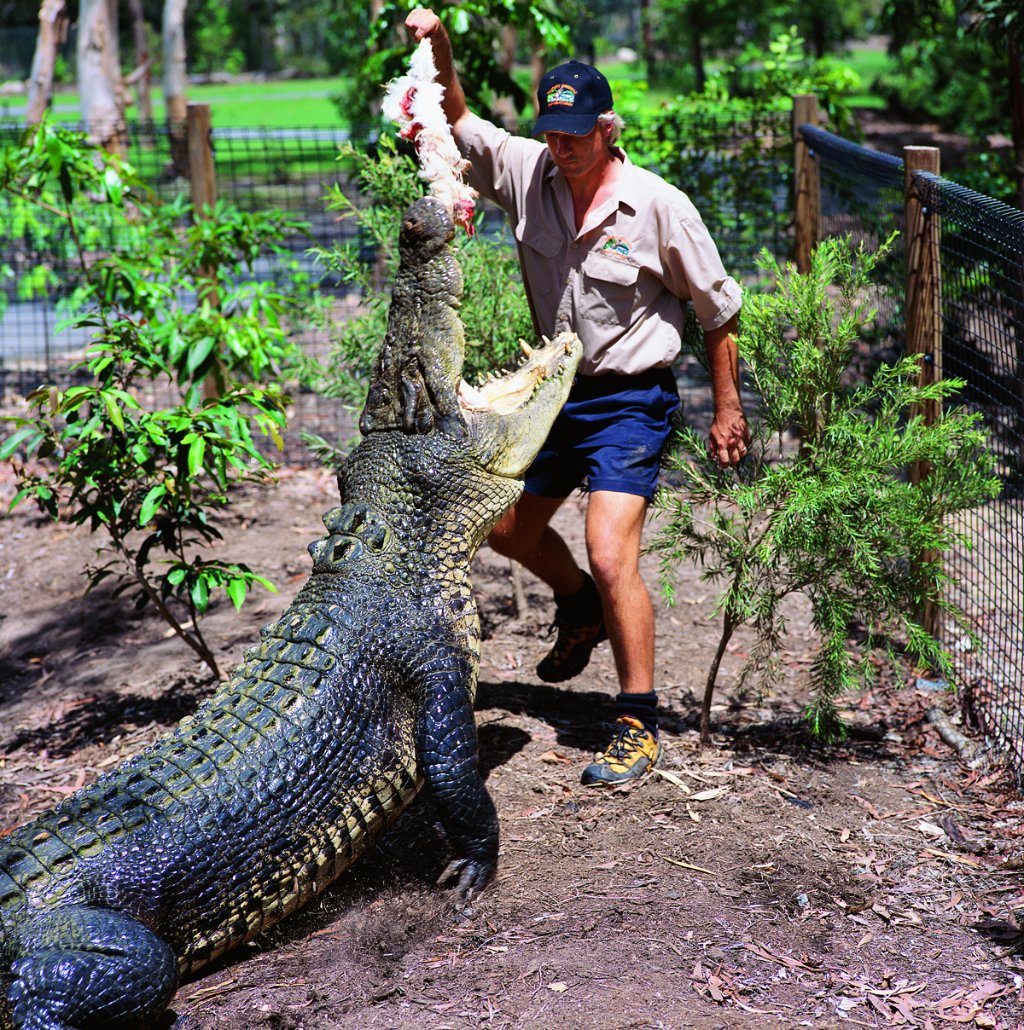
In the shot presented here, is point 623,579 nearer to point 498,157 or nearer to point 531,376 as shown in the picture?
point 531,376

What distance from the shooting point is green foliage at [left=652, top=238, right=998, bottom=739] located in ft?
12.1

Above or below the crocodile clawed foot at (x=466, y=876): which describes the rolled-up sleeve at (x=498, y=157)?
above

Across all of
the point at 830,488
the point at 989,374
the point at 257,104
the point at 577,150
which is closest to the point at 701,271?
the point at 577,150

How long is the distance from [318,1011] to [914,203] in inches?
139

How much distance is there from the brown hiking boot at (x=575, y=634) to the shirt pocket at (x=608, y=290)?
1.06 m

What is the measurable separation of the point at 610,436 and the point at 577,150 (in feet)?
3.10

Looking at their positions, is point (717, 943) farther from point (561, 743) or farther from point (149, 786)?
point (149, 786)

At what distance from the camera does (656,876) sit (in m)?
3.34

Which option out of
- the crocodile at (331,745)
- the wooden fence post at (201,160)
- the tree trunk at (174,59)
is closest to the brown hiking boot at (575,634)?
the crocodile at (331,745)

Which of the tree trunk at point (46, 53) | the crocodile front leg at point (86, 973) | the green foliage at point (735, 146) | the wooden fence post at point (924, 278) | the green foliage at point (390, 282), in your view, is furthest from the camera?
the tree trunk at point (46, 53)

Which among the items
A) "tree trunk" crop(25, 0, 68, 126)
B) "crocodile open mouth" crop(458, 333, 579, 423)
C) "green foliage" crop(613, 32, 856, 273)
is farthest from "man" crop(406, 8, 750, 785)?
"tree trunk" crop(25, 0, 68, 126)

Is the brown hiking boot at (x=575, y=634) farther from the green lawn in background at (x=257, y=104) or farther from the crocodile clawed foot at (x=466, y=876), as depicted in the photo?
the green lawn in background at (x=257, y=104)

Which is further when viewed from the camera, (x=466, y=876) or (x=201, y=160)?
(x=201, y=160)

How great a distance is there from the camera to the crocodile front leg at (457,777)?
327cm
